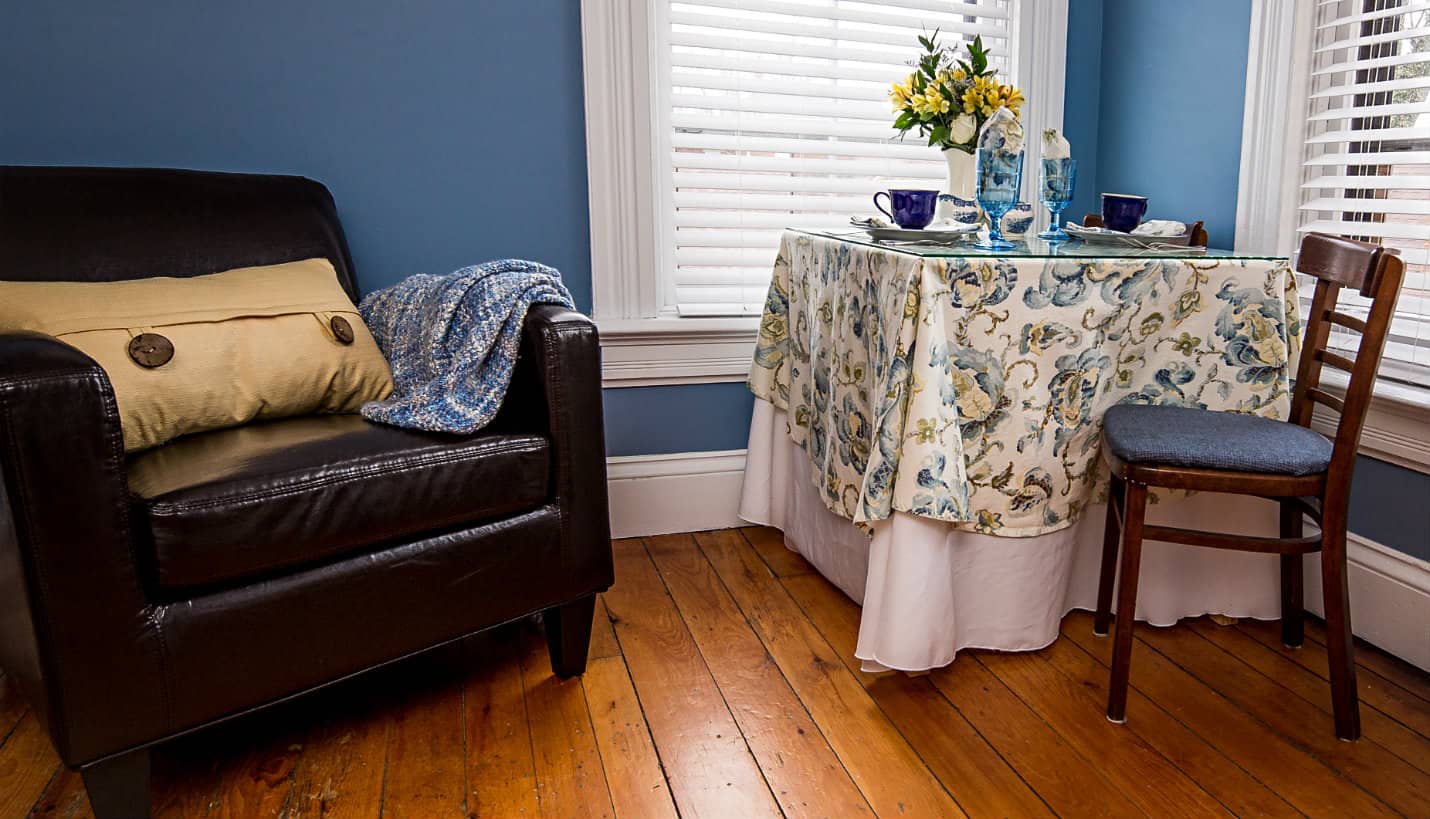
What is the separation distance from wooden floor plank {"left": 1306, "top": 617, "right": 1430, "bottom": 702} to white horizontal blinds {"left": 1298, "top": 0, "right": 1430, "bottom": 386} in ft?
1.71

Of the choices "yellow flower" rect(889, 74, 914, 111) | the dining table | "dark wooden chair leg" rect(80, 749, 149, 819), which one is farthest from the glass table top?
"dark wooden chair leg" rect(80, 749, 149, 819)

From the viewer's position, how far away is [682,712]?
1658 mm

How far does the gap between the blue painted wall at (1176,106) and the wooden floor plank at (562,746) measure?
177 cm

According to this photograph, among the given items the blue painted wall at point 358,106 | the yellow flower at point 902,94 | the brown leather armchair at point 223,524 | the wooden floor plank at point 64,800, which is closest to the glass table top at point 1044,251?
the yellow flower at point 902,94

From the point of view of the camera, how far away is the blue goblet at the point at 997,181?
1866 millimetres

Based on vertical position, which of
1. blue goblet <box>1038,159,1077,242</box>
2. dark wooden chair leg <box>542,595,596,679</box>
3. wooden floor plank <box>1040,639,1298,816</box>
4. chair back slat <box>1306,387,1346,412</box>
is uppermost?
blue goblet <box>1038,159,1077,242</box>

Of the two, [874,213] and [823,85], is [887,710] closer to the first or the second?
[874,213]

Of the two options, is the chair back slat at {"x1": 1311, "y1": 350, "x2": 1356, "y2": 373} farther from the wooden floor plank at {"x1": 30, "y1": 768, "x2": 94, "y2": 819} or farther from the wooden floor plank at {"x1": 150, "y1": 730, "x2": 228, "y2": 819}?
the wooden floor plank at {"x1": 30, "y1": 768, "x2": 94, "y2": 819}

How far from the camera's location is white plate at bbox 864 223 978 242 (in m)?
1.81

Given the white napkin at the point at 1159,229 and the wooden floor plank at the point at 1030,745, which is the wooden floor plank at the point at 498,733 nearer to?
the wooden floor plank at the point at 1030,745

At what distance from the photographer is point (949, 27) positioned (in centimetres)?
252

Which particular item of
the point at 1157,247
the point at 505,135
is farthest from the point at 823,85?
the point at 1157,247

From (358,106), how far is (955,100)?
1.33 meters

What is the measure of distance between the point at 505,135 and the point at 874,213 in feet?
3.20
